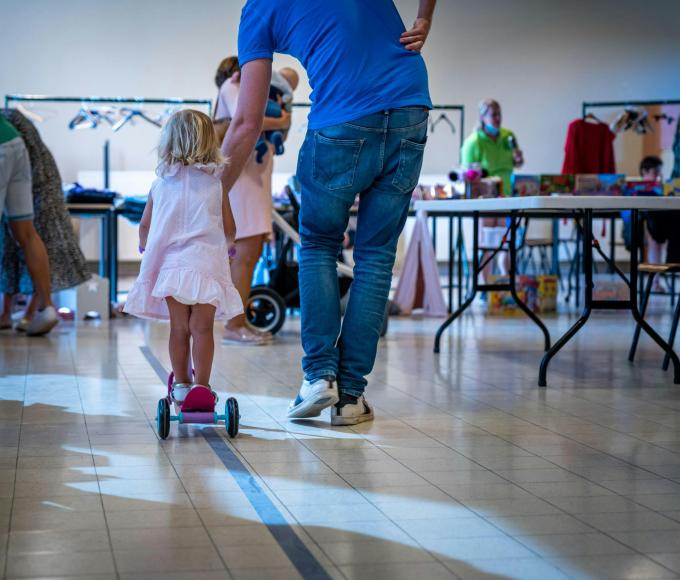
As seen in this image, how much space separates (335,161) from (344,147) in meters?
0.05

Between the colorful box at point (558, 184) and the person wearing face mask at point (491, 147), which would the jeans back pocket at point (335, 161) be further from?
the person wearing face mask at point (491, 147)

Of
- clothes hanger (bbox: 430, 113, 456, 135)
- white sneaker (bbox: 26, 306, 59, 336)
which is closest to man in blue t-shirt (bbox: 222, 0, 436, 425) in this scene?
white sneaker (bbox: 26, 306, 59, 336)

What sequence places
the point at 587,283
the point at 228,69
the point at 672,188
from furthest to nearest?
1. the point at 228,69
2. the point at 672,188
3. the point at 587,283

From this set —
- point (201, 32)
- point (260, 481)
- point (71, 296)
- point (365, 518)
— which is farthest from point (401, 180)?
point (201, 32)

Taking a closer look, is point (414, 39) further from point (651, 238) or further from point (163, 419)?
point (651, 238)

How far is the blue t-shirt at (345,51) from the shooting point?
292cm

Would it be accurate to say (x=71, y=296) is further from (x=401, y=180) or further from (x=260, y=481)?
(x=260, y=481)

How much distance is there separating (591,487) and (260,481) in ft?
2.27

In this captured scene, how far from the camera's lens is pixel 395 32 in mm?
2975

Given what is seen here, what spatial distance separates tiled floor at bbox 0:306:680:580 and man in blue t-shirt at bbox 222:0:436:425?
192 mm

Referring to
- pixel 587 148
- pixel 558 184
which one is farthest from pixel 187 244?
pixel 587 148

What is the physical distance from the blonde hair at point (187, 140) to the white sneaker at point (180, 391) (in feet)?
2.00

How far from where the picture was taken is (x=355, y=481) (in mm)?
2320

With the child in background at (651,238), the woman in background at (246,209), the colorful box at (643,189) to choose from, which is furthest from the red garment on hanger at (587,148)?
the woman in background at (246,209)
